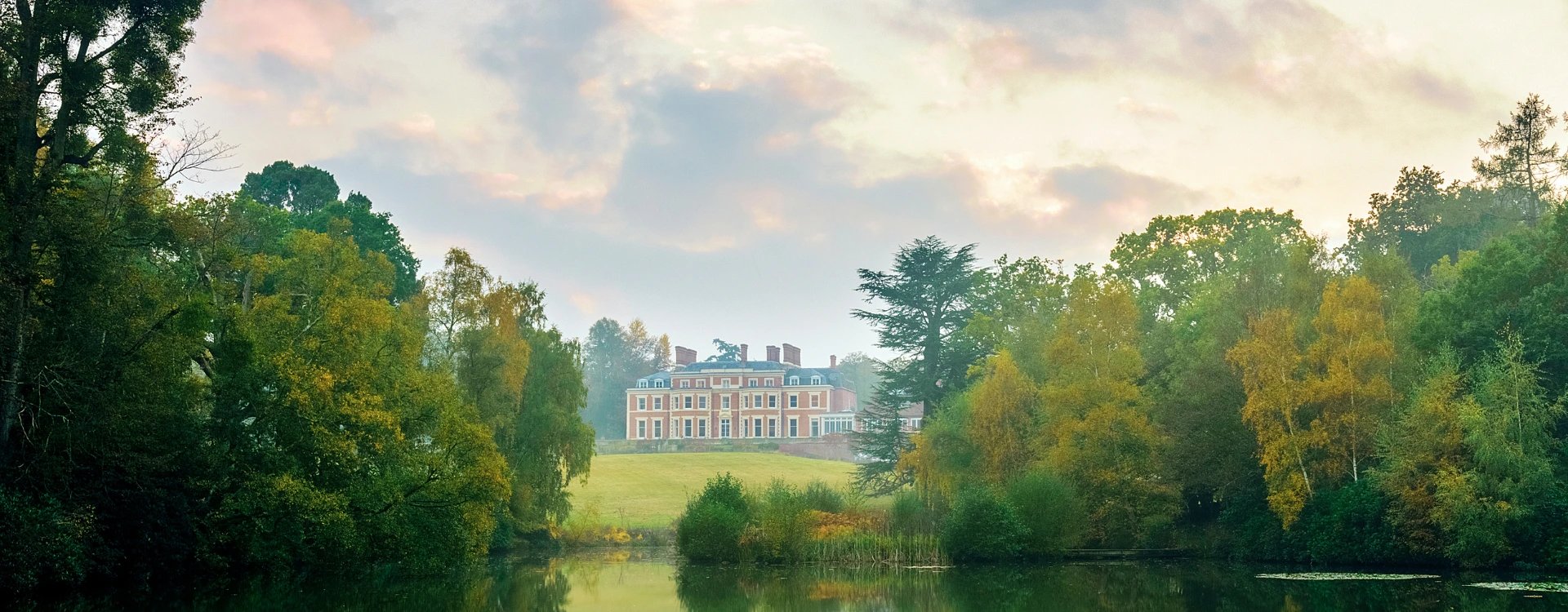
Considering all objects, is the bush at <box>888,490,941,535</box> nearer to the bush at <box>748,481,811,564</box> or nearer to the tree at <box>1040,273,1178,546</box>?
the bush at <box>748,481,811,564</box>

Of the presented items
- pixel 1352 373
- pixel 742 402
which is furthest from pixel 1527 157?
pixel 742 402

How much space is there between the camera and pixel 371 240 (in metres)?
48.8

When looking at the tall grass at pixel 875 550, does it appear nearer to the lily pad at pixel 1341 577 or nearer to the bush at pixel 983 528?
the bush at pixel 983 528

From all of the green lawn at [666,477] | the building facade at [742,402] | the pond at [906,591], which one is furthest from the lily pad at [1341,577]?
the building facade at [742,402]

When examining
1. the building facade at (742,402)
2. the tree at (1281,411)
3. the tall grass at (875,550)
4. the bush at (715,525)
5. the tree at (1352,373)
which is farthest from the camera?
the building facade at (742,402)

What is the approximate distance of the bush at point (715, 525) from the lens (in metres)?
33.4

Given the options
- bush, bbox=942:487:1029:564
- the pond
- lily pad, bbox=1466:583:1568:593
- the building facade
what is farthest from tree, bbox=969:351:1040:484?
the building facade

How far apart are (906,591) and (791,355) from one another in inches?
3338

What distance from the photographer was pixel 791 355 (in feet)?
359

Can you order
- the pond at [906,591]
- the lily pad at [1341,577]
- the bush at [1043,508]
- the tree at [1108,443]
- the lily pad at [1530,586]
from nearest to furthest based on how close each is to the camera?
the pond at [906,591], the lily pad at [1530,586], the lily pad at [1341,577], the bush at [1043,508], the tree at [1108,443]

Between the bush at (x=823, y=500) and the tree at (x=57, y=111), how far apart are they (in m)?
19.7

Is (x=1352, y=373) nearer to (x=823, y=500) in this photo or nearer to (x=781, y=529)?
(x=823, y=500)

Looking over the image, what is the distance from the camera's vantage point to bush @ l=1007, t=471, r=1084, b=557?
33.9 metres

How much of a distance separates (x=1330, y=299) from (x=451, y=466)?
883 inches
